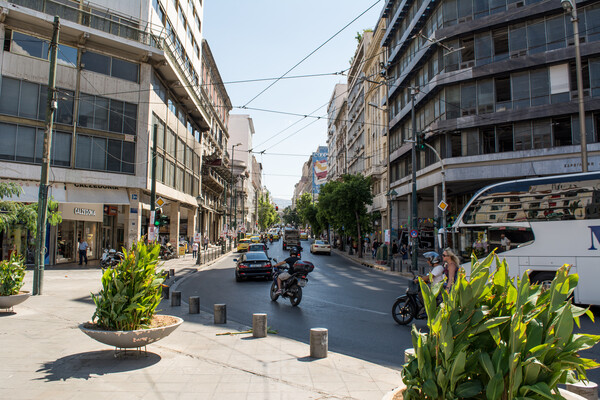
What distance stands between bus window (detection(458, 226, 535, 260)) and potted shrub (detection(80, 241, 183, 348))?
31.7ft

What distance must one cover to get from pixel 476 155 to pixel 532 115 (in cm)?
393

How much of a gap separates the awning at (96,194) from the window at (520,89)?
25.6 meters

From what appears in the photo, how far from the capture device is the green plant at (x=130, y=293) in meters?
6.12

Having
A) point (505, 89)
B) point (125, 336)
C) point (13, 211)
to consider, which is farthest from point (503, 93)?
point (125, 336)

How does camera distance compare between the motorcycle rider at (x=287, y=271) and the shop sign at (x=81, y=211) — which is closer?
the motorcycle rider at (x=287, y=271)

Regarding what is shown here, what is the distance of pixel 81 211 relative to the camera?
2538 centimetres

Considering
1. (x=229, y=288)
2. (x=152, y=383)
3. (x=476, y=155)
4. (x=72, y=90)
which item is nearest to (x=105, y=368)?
(x=152, y=383)

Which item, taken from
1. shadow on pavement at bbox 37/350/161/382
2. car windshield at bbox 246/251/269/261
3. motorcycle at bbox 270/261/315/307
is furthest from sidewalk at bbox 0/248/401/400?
car windshield at bbox 246/251/269/261

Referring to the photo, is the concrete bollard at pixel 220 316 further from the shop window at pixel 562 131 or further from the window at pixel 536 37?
the window at pixel 536 37

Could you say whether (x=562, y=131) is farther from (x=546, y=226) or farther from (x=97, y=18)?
(x=97, y=18)

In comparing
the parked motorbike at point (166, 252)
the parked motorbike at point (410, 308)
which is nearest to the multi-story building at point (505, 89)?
the parked motorbike at point (410, 308)

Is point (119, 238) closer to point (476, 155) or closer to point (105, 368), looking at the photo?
point (476, 155)

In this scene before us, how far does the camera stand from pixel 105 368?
5867 millimetres

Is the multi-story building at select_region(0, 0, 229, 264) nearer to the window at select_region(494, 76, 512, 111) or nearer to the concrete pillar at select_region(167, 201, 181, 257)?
the concrete pillar at select_region(167, 201, 181, 257)
